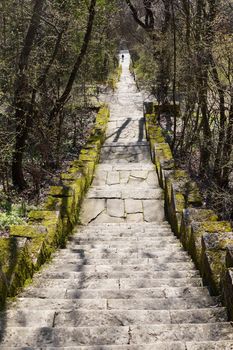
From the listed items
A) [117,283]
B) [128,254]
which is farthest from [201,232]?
[117,283]

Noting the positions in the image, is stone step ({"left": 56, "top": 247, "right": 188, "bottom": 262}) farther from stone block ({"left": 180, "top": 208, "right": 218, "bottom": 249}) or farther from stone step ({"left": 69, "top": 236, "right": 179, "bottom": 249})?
stone step ({"left": 69, "top": 236, "right": 179, "bottom": 249})

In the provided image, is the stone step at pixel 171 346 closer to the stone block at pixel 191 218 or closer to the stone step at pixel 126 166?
the stone block at pixel 191 218

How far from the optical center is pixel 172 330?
325cm

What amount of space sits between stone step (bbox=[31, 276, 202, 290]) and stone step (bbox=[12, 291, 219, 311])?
527 millimetres

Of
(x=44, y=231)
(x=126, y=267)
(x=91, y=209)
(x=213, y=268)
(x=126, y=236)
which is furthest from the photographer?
(x=91, y=209)

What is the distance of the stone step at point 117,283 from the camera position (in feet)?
15.0

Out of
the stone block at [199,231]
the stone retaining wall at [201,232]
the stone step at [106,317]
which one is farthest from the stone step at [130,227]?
the stone step at [106,317]

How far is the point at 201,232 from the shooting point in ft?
18.6

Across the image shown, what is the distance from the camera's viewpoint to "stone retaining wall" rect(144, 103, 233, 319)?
A: 4.02 meters

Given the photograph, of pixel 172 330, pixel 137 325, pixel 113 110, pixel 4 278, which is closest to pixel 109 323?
pixel 137 325

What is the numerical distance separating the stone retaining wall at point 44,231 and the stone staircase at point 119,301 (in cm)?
19

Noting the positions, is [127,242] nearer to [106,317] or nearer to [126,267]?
[126,267]

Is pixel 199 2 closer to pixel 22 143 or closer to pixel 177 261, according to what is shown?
pixel 22 143

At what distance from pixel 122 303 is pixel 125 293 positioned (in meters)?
0.29
